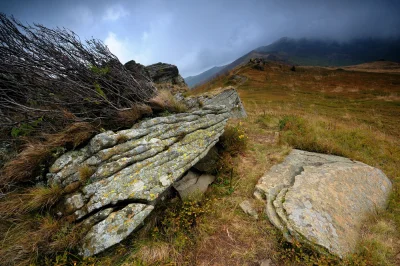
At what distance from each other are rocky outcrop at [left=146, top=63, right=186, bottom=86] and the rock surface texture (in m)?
14.7

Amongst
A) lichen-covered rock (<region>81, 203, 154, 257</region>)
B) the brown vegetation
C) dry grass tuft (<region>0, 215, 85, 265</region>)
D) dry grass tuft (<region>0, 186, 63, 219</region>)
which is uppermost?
the brown vegetation

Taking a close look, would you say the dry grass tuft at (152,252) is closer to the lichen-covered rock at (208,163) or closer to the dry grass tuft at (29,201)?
the dry grass tuft at (29,201)

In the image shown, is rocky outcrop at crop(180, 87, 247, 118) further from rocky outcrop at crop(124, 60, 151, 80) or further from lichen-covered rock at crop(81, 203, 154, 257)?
lichen-covered rock at crop(81, 203, 154, 257)

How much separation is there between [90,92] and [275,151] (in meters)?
6.74

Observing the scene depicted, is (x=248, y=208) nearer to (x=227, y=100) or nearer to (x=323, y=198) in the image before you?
(x=323, y=198)

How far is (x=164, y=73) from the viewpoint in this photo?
62.5 ft

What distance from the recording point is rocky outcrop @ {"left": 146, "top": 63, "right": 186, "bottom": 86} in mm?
18672

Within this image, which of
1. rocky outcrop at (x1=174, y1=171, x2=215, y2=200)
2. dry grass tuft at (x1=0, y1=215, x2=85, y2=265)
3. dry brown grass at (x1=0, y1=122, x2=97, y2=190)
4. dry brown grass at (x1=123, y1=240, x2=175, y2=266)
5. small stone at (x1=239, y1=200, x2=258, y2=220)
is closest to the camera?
dry grass tuft at (x1=0, y1=215, x2=85, y2=265)

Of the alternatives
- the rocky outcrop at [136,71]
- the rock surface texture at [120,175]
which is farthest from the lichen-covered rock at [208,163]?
the rocky outcrop at [136,71]

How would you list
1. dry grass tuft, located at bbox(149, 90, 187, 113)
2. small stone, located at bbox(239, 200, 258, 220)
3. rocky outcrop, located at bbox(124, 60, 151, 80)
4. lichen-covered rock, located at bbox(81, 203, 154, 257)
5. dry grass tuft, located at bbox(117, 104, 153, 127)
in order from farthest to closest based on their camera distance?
rocky outcrop, located at bbox(124, 60, 151, 80) → dry grass tuft, located at bbox(149, 90, 187, 113) → dry grass tuft, located at bbox(117, 104, 153, 127) → small stone, located at bbox(239, 200, 258, 220) → lichen-covered rock, located at bbox(81, 203, 154, 257)

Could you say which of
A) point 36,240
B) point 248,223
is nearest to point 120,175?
point 36,240

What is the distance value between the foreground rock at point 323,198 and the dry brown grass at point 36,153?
476cm

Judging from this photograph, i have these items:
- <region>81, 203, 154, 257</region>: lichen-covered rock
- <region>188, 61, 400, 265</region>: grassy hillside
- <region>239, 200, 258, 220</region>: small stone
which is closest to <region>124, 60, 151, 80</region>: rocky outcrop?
<region>188, 61, 400, 265</region>: grassy hillside

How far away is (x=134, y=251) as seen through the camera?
339cm
